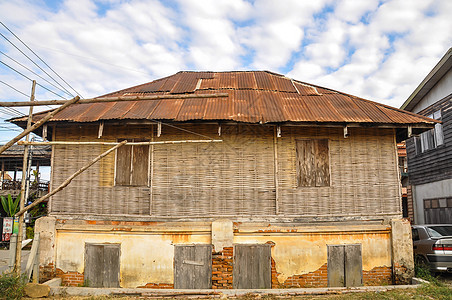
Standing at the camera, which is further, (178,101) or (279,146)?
(178,101)

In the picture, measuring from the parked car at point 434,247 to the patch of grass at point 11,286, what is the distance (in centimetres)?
1171

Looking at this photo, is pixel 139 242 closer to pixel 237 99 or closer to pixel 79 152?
pixel 79 152

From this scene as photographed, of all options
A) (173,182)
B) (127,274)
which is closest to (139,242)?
(127,274)

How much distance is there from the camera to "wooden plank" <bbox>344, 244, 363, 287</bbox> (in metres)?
9.20

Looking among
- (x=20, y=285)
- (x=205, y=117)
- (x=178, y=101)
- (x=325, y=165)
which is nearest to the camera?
(x=20, y=285)

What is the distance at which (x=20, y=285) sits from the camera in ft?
26.2

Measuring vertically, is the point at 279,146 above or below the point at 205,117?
below

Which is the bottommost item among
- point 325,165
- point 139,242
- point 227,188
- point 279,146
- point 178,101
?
point 139,242

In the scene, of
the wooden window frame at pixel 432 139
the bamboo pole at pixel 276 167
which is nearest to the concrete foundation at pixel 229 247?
the bamboo pole at pixel 276 167

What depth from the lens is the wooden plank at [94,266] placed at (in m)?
9.27

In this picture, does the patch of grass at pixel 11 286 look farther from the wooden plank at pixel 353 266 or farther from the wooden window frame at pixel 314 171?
the wooden plank at pixel 353 266

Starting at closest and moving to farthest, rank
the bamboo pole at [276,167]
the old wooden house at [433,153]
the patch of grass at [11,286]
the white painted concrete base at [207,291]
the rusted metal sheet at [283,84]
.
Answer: the patch of grass at [11,286], the white painted concrete base at [207,291], the bamboo pole at [276,167], the rusted metal sheet at [283,84], the old wooden house at [433,153]

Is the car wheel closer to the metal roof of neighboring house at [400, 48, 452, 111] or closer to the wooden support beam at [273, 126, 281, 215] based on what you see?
the wooden support beam at [273, 126, 281, 215]

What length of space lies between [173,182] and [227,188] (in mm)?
1669
